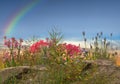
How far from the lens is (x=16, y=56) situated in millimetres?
17281

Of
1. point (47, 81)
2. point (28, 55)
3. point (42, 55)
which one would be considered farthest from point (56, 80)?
point (28, 55)

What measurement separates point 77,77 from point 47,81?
3.74 feet

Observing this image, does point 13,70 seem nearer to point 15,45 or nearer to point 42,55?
point 42,55

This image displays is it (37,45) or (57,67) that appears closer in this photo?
(57,67)

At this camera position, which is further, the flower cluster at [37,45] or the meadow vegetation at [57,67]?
the flower cluster at [37,45]

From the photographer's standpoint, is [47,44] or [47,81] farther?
[47,44]

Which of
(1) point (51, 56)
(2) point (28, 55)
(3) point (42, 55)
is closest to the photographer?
(1) point (51, 56)

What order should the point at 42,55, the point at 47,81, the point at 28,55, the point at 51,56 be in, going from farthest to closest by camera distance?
1. the point at 28,55
2. the point at 42,55
3. the point at 51,56
4. the point at 47,81

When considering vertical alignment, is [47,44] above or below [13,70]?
above

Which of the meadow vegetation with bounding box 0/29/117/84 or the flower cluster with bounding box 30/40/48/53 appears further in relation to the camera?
the flower cluster with bounding box 30/40/48/53

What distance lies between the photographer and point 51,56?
12.8 metres

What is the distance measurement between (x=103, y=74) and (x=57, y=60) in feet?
5.51

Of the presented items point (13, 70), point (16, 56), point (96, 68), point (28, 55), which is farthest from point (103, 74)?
point (16, 56)

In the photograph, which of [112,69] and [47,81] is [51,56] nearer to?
[47,81]
